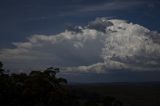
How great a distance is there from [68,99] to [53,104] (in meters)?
1.21

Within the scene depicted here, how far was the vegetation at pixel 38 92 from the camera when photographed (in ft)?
86.5

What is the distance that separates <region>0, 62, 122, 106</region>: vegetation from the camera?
2636cm

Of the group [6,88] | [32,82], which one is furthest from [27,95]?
[6,88]

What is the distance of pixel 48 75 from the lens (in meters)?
28.7

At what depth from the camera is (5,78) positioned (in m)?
30.1

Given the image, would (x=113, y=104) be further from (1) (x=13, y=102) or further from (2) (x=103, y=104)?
(1) (x=13, y=102)

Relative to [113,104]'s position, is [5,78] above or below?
above

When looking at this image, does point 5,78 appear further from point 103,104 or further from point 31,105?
point 103,104

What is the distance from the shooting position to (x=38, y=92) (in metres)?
27.2

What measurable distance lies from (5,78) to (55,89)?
5303mm

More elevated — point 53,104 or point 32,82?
point 32,82

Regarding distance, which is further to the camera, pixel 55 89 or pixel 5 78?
pixel 5 78

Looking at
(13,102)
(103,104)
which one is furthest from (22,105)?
(103,104)

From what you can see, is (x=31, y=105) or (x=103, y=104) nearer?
(x=103, y=104)
